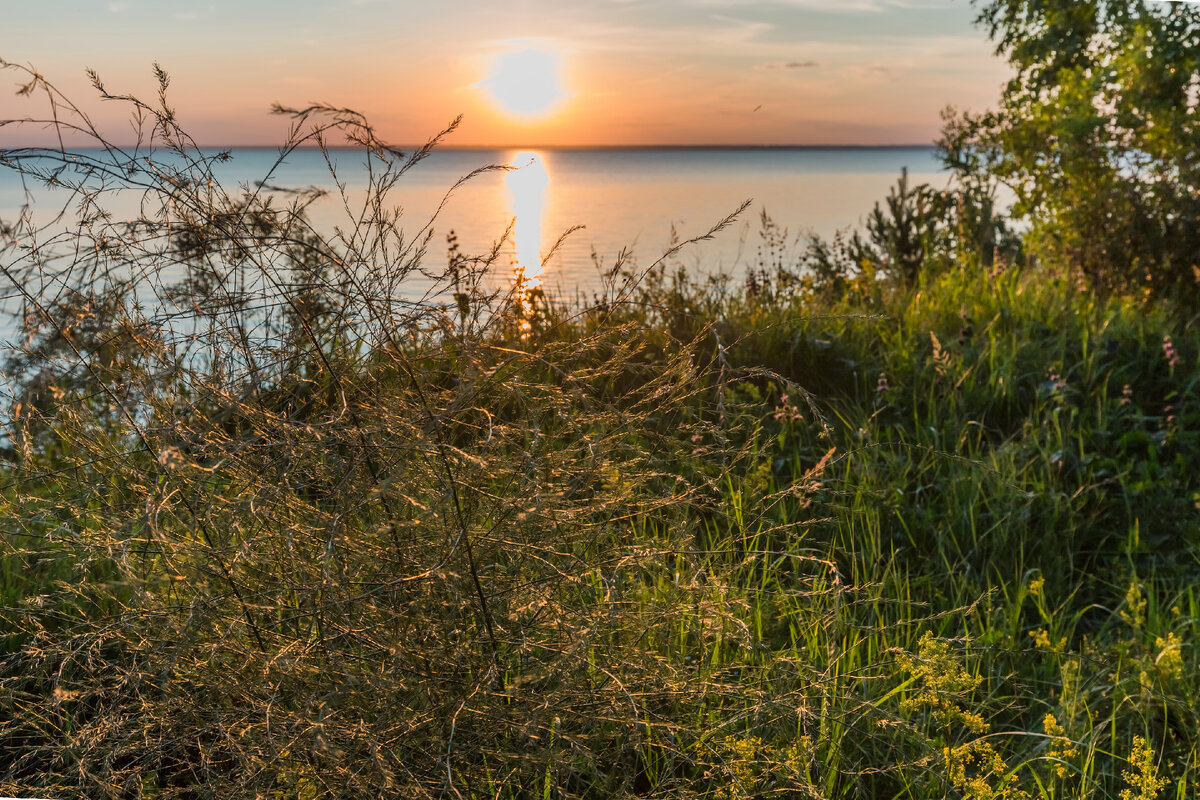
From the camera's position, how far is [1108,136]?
723 centimetres

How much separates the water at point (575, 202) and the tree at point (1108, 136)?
188cm

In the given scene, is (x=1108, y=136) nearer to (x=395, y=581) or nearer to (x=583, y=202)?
(x=583, y=202)

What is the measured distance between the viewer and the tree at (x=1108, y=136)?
263 inches

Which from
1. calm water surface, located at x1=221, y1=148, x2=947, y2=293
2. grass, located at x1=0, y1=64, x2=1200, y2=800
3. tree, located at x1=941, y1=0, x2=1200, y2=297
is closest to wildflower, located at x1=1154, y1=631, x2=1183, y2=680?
grass, located at x1=0, y1=64, x2=1200, y2=800

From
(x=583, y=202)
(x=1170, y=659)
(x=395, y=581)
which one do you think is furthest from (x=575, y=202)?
(x=395, y=581)

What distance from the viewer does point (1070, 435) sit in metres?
4.30

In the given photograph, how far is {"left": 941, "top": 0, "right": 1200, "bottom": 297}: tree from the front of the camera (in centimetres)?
667

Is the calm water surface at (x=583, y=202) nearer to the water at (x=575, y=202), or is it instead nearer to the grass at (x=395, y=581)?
the water at (x=575, y=202)

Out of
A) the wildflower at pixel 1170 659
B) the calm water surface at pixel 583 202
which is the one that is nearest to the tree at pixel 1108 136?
the calm water surface at pixel 583 202

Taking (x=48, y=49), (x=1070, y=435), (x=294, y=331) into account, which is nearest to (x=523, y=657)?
(x=294, y=331)

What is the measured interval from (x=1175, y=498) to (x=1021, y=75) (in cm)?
512

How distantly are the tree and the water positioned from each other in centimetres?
188

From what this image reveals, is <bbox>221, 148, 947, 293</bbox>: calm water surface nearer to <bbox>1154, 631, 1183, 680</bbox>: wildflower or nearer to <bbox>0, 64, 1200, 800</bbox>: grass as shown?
<bbox>0, 64, 1200, 800</bbox>: grass

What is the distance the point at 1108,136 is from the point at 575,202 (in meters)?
4.45
